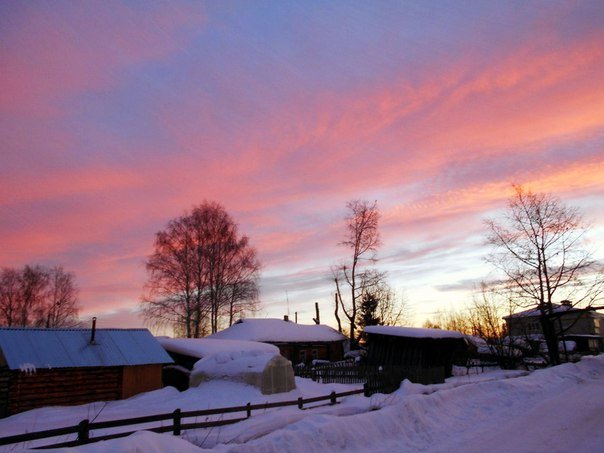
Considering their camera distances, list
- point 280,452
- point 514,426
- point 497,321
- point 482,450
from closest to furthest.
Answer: point 280,452, point 482,450, point 514,426, point 497,321

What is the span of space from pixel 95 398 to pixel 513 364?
2794cm

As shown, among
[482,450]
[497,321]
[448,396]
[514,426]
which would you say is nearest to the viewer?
[482,450]

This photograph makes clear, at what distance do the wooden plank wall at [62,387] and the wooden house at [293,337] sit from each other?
674 inches

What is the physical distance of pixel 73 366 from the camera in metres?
23.1

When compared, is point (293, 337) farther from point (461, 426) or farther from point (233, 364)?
point (461, 426)

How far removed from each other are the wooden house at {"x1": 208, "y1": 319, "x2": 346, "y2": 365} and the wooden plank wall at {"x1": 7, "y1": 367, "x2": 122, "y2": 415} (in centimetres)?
1712

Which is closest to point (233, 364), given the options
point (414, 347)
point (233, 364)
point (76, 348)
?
point (233, 364)

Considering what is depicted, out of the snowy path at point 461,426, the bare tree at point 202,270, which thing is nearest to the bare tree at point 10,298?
the bare tree at point 202,270

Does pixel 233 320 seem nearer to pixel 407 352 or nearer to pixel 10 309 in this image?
pixel 407 352

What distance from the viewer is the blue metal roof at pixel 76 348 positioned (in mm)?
22219

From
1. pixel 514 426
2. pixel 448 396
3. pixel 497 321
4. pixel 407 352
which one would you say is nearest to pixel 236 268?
pixel 407 352

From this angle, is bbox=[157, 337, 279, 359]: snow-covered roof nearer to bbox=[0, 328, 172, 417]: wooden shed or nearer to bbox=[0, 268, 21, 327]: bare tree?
bbox=[0, 328, 172, 417]: wooden shed

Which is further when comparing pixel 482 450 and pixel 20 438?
pixel 482 450

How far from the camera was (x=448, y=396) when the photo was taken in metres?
15.7
